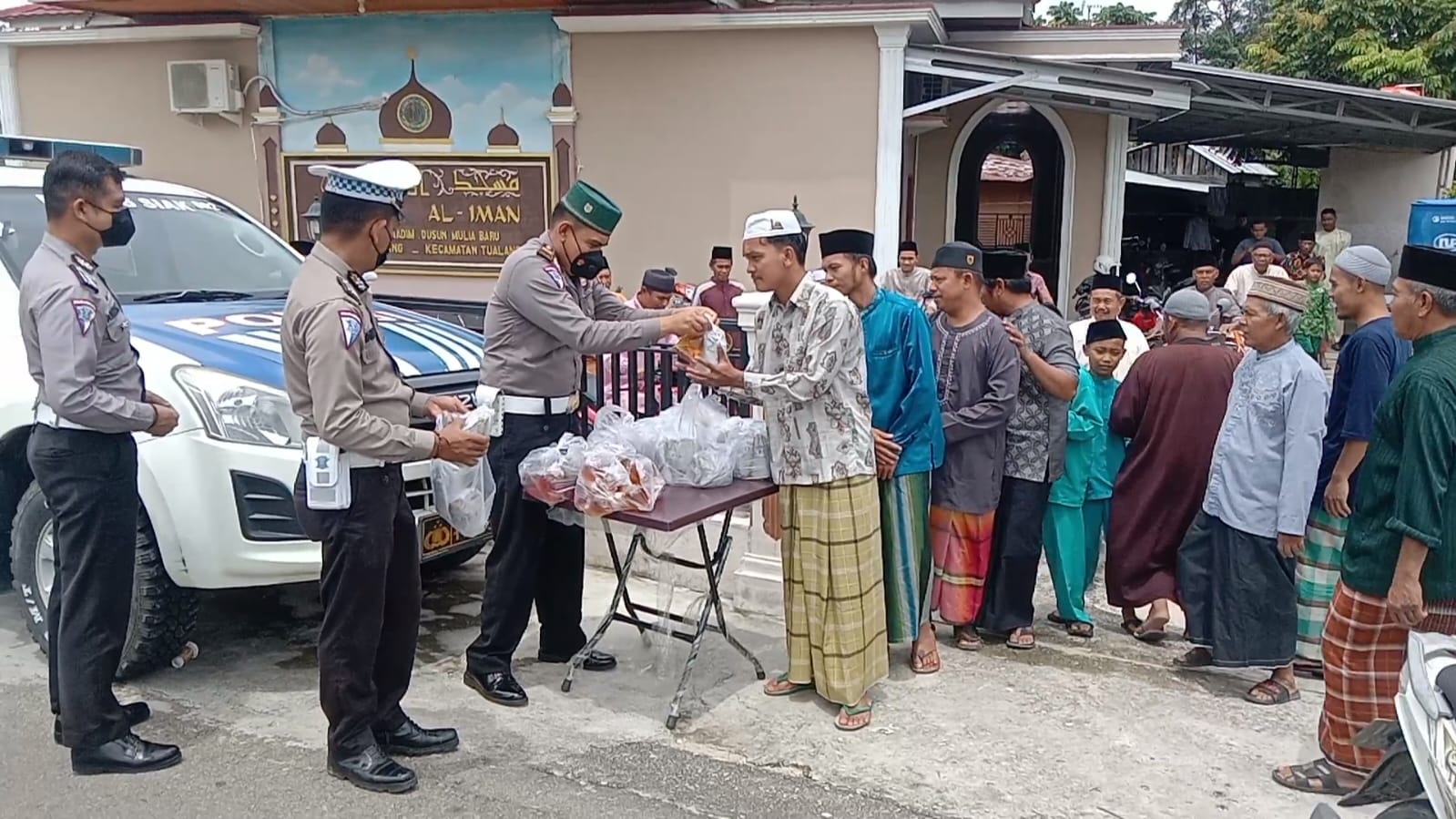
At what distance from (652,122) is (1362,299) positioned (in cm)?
638

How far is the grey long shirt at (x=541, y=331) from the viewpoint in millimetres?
3945

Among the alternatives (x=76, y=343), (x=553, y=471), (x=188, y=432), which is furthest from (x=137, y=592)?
(x=553, y=471)

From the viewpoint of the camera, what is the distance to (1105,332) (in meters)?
5.08

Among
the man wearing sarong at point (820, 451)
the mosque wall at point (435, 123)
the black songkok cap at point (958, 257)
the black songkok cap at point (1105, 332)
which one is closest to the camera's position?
the man wearing sarong at point (820, 451)

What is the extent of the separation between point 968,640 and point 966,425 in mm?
999

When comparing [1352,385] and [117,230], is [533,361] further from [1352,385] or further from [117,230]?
[1352,385]

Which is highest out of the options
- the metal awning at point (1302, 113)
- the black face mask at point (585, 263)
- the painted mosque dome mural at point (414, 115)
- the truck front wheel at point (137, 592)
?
the metal awning at point (1302, 113)

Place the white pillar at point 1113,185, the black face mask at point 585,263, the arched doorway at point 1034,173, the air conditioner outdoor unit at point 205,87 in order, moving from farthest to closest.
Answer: the arched doorway at point 1034,173, the white pillar at point 1113,185, the air conditioner outdoor unit at point 205,87, the black face mask at point 585,263

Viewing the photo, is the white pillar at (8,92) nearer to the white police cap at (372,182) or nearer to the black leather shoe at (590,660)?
the black leather shoe at (590,660)

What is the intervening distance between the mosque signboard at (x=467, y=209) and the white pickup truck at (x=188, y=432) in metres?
4.62

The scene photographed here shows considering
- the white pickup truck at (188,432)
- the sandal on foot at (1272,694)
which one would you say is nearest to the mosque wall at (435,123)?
the white pickup truck at (188,432)

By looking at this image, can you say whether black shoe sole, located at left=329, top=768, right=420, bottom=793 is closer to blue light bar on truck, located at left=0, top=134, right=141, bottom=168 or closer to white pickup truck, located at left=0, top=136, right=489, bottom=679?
white pickup truck, located at left=0, top=136, right=489, bottom=679

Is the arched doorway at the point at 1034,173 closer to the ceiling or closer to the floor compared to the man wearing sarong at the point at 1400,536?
closer to the ceiling

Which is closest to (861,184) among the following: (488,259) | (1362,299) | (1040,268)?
(488,259)
